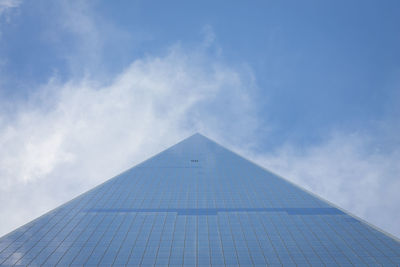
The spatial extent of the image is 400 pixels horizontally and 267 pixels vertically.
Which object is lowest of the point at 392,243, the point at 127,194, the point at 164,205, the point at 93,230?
the point at 392,243

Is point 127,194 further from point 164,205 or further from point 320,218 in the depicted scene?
point 320,218

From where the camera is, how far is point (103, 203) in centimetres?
4012

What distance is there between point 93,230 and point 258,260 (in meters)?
21.1

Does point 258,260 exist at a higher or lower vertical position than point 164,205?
lower

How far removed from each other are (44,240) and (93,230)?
5607mm

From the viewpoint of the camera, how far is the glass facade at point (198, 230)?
2795 centimetres

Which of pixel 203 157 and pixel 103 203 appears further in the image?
pixel 203 157

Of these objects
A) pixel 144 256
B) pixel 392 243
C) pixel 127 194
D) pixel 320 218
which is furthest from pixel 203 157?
pixel 392 243

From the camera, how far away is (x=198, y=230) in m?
32.4

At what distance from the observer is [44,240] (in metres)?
31.2

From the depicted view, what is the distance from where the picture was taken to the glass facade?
2795cm

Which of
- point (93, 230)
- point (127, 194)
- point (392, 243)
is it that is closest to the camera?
point (392, 243)

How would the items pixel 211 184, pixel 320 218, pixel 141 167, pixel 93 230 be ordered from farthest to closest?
1. pixel 141 167
2. pixel 211 184
3. pixel 320 218
4. pixel 93 230

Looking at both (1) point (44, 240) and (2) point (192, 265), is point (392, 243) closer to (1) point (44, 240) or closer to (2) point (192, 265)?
(2) point (192, 265)
